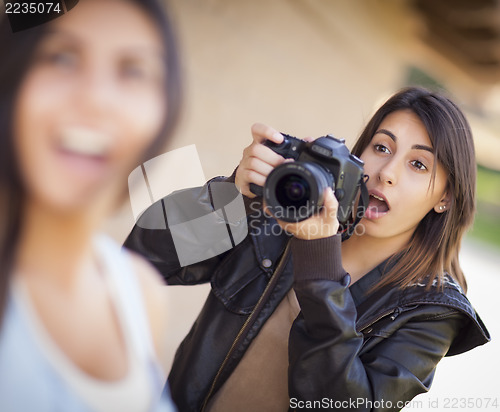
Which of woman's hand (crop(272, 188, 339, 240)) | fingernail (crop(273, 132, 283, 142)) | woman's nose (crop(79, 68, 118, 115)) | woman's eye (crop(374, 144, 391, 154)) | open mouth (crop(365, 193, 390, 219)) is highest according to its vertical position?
woman's nose (crop(79, 68, 118, 115))

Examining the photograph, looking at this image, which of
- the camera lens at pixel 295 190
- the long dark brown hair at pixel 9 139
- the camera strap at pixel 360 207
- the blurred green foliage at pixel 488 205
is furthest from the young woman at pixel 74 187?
the blurred green foliage at pixel 488 205

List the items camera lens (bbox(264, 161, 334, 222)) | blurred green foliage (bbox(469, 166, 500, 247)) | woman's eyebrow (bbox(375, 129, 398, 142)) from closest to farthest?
camera lens (bbox(264, 161, 334, 222))
woman's eyebrow (bbox(375, 129, 398, 142))
blurred green foliage (bbox(469, 166, 500, 247))

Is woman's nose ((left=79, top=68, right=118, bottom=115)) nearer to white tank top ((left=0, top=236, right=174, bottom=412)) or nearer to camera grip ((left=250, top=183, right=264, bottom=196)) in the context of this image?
white tank top ((left=0, top=236, right=174, bottom=412))

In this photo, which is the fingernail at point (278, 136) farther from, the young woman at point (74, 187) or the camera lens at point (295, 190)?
the young woman at point (74, 187)

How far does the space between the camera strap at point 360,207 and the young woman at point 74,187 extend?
449 mm

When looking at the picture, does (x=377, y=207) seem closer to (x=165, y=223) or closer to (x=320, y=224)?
(x=320, y=224)

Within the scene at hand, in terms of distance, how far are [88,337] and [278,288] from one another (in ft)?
1.60

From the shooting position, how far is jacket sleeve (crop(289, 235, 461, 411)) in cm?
83

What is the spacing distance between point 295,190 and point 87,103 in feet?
1.33

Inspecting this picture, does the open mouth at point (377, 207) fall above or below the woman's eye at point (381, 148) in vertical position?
below

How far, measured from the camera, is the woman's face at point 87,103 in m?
0.50

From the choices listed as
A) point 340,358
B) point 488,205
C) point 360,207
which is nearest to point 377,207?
point 360,207

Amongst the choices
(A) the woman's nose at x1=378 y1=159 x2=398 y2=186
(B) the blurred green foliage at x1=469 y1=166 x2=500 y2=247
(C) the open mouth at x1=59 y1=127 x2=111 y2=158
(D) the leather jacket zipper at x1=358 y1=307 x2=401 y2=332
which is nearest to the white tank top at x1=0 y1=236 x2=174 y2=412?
(C) the open mouth at x1=59 y1=127 x2=111 y2=158

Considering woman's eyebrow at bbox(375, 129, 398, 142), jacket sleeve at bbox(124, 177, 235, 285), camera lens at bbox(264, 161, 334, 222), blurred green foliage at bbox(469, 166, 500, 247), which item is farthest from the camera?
blurred green foliage at bbox(469, 166, 500, 247)
